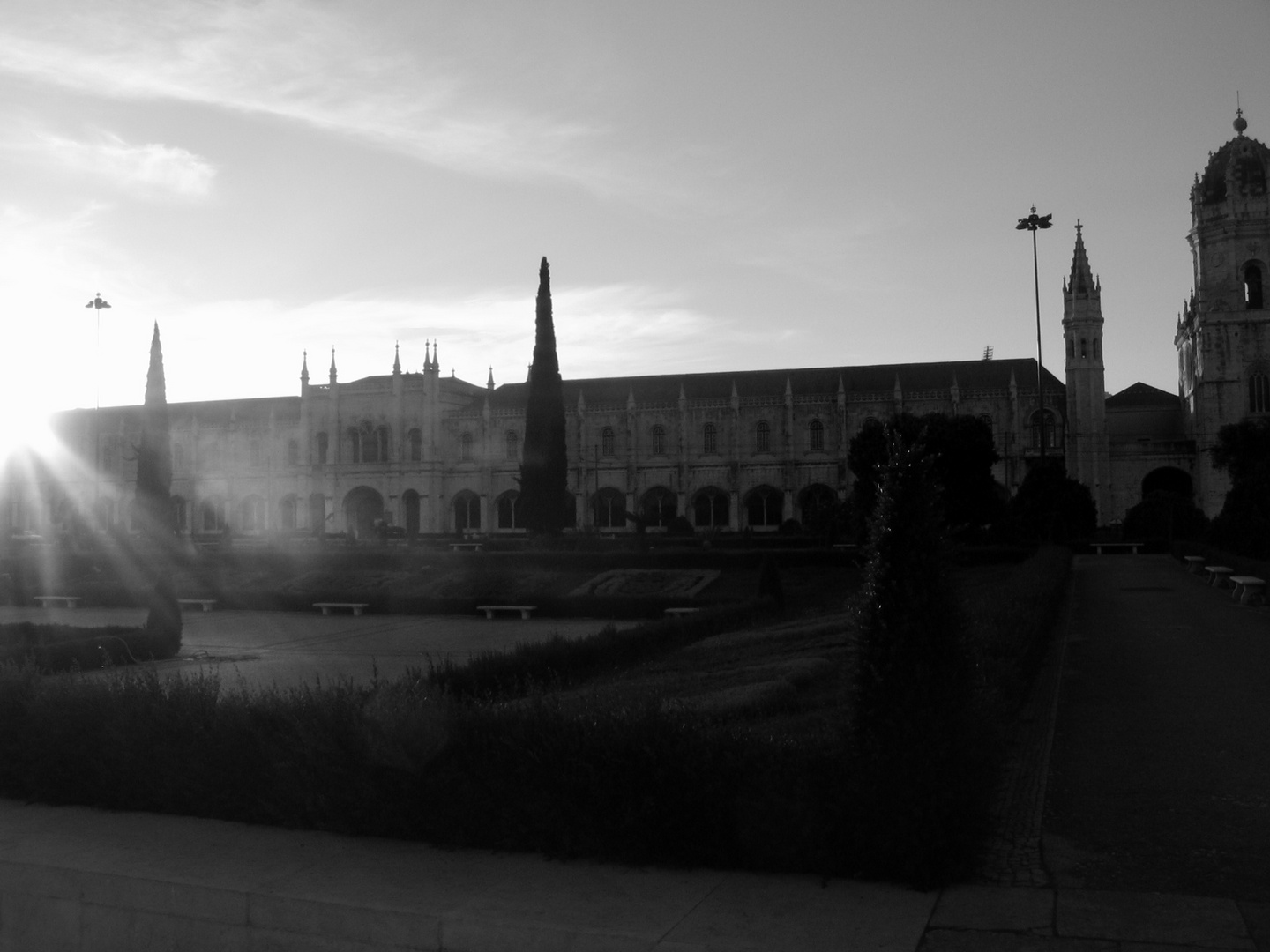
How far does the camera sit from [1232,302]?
59812 millimetres

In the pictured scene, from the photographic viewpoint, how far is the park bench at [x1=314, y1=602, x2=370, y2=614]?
98.5 feet

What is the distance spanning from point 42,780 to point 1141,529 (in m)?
48.5

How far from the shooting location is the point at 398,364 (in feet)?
229

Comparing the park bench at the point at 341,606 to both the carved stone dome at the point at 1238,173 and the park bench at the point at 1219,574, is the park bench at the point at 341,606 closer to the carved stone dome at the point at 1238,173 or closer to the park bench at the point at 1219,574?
the park bench at the point at 1219,574

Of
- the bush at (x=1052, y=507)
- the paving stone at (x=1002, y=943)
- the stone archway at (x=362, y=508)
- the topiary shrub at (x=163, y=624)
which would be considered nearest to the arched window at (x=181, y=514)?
the stone archway at (x=362, y=508)

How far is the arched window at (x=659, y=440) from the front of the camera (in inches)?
2591

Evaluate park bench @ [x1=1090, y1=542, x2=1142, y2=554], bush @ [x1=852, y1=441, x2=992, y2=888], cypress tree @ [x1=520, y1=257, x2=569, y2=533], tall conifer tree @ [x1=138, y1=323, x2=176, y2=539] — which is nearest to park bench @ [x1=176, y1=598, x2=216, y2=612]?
cypress tree @ [x1=520, y1=257, x2=569, y2=533]

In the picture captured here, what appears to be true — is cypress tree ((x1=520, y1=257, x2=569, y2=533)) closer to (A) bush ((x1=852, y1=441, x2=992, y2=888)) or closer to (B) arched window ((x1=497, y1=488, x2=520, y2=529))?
(B) arched window ((x1=497, y1=488, x2=520, y2=529))

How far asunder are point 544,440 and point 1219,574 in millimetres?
27478

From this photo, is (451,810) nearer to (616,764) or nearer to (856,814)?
(616,764)

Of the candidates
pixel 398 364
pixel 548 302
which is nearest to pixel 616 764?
pixel 548 302

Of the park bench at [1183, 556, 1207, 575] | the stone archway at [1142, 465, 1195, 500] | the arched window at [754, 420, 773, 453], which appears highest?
the arched window at [754, 420, 773, 453]

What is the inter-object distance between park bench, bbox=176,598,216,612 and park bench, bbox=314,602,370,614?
3467 mm

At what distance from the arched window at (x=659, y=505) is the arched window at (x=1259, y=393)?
30643mm
